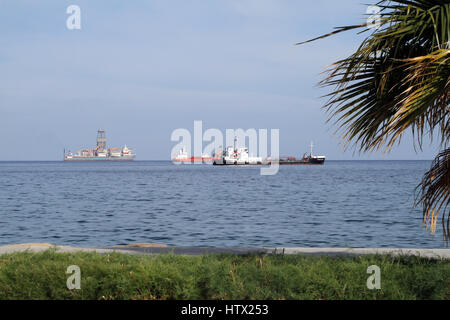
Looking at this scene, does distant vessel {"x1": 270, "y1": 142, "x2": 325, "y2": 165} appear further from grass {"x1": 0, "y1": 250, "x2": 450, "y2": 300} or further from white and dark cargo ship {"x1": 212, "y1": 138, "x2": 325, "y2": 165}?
grass {"x1": 0, "y1": 250, "x2": 450, "y2": 300}

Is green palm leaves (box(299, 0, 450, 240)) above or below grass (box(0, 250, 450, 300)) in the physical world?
above

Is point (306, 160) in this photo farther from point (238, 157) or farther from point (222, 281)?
point (222, 281)

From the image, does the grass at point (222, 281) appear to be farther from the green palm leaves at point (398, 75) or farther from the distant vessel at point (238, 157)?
the distant vessel at point (238, 157)

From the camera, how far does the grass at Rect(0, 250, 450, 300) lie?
521cm

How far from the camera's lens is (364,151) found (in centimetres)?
580

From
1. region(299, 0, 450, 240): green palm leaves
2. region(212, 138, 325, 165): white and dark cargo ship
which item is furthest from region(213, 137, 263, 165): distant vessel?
region(299, 0, 450, 240): green palm leaves

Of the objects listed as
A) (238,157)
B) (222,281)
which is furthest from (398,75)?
(238,157)

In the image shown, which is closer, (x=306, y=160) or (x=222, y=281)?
(x=222, y=281)

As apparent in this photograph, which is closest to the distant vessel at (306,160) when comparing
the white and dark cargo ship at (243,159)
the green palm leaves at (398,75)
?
the white and dark cargo ship at (243,159)

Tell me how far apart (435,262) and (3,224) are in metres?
21.1

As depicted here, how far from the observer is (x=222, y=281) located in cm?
544

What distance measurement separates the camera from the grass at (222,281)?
5.21 meters
